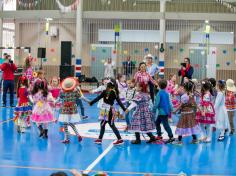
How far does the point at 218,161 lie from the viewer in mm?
8234

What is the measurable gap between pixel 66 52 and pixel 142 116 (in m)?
14.1

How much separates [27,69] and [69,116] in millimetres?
4289

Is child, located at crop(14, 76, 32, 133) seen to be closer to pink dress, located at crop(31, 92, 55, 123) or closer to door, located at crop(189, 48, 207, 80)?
pink dress, located at crop(31, 92, 55, 123)

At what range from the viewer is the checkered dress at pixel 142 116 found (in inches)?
373

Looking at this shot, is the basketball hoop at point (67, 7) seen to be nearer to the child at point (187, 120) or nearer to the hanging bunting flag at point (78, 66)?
the hanging bunting flag at point (78, 66)

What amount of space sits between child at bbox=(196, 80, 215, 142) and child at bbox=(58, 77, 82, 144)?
2.64 m

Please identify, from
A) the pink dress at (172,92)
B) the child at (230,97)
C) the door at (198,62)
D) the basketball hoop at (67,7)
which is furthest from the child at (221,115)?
the basketball hoop at (67,7)

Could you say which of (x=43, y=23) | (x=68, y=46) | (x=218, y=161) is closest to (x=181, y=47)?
(x=68, y=46)

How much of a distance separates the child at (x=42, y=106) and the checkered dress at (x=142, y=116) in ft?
6.31

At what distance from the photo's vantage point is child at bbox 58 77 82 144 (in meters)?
9.52

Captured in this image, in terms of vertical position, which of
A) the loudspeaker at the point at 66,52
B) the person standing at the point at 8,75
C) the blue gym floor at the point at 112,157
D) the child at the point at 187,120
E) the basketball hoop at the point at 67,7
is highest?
the basketball hoop at the point at 67,7

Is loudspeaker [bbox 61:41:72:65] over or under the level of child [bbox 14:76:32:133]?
over

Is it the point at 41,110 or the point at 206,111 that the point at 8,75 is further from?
the point at 206,111

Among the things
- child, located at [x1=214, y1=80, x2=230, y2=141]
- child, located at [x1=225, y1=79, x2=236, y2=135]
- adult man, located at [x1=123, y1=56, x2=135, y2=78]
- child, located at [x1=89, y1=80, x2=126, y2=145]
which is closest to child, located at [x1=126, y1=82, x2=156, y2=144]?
child, located at [x1=89, y1=80, x2=126, y2=145]
